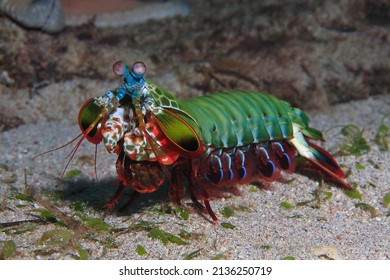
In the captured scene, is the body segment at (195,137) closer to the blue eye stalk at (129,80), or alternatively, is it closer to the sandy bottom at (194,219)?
the blue eye stalk at (129,80)

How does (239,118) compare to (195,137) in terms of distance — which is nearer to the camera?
(195,137)

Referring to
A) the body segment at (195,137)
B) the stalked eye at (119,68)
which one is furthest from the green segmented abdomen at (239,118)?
the stalked eye at (119,68)

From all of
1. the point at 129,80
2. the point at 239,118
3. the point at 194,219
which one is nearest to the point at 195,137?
the point at 129,80

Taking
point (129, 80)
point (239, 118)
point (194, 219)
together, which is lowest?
point (194, 219)

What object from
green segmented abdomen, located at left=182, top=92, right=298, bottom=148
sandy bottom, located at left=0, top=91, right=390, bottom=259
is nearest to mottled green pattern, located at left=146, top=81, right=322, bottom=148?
green segmented abdomen, located at left=182, top=92, right=298, bottom=148

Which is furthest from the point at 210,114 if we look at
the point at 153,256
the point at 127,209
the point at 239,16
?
the point at 239,16

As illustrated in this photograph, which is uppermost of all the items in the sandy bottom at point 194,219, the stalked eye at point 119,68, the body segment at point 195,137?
the stalked eye at point 119,68

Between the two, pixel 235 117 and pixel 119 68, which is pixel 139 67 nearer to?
pixel 119 68

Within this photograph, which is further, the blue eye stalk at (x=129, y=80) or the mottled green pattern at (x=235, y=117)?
the mottled green pattern at (x=235, y=117)

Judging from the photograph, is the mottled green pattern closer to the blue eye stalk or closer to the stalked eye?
the blue eye stalk
